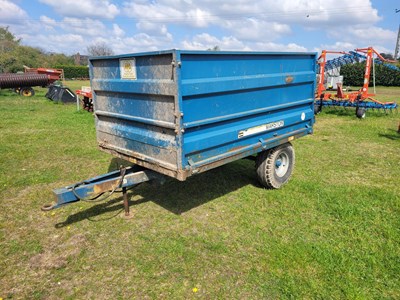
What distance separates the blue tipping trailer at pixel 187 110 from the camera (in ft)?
10.9

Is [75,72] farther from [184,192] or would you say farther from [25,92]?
[184,192]

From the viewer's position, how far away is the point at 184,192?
5.00m

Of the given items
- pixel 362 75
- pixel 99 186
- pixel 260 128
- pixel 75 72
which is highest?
pixel 75 72

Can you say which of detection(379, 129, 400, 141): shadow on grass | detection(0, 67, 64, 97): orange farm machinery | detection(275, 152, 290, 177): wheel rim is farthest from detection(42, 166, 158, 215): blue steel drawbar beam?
detection(0, 67, 64, 97): orange farm machinery

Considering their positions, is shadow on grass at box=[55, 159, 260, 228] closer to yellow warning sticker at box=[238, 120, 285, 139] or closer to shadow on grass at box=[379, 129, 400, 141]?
yellow warning sticker at box=[238, 120, 285, 139]

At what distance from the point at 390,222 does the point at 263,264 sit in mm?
1987

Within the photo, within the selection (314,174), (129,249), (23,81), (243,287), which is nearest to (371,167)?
(314,174)

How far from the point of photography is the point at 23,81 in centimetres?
1809

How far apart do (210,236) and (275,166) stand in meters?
1.82

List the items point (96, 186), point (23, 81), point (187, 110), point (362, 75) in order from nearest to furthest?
point (187, 110) → point (96, 186) → point (23, 81) → point (362, 75)

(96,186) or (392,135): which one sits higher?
(96,186)

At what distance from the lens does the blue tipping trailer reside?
10.9 feet

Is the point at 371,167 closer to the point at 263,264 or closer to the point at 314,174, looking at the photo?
the point at 314,174

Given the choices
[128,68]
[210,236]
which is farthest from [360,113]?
[128,68]
